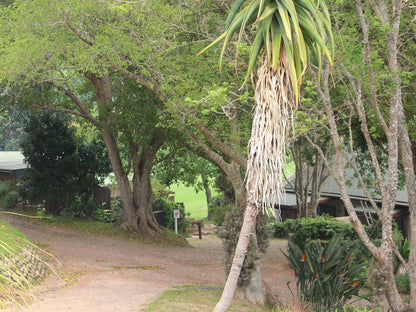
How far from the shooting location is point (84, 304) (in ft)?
32.0

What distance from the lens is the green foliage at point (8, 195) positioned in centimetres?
2383

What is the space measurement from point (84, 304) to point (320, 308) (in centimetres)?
493

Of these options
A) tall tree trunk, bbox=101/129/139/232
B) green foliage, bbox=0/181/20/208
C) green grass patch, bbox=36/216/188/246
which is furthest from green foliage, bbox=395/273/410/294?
green foliage, bbox=0/181/20/208

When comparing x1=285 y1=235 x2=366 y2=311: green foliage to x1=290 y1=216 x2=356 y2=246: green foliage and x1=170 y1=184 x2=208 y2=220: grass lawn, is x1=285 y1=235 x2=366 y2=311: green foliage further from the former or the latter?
x1=170 y1=184 x2=208 y2=220: grass lawn

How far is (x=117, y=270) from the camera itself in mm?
15414

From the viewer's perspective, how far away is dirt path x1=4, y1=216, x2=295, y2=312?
33.8ft

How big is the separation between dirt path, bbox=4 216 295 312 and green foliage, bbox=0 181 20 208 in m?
2.80

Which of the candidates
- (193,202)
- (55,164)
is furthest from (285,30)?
(193,202)

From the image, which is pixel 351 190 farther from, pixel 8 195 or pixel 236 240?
pixel 8 195

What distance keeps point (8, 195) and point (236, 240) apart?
15776mm

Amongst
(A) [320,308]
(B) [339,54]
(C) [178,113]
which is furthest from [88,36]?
(A) [320,308]

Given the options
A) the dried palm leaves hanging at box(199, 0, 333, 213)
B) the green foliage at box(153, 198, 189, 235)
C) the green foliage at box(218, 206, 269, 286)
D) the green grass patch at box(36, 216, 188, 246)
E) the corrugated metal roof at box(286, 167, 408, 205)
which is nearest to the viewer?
the dried palm leaves hanging at box(199, 0, 333, 213)

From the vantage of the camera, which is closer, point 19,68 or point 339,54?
point 339,54

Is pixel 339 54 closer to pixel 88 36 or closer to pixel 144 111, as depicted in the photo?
pixel 88 36
